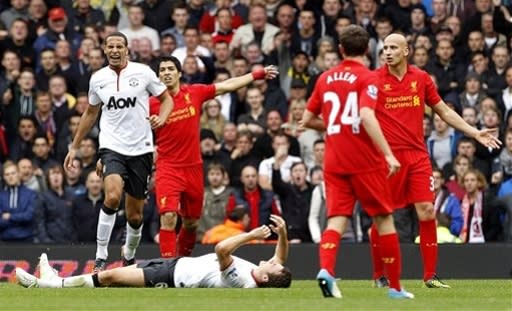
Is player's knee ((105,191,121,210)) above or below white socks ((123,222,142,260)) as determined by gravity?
above

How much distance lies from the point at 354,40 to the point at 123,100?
4.65m

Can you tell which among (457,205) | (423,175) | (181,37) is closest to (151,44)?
(181,37)

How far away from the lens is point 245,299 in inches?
626

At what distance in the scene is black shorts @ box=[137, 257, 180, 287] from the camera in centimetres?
1764

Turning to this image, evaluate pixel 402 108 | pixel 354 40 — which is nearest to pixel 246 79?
pixel 402 108

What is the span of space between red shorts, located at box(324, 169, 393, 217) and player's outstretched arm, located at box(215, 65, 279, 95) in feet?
14.3

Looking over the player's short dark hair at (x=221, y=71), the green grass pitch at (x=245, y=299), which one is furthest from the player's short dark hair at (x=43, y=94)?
the green grass pitch at (x=245, y=299)

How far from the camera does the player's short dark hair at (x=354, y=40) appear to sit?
15.5m

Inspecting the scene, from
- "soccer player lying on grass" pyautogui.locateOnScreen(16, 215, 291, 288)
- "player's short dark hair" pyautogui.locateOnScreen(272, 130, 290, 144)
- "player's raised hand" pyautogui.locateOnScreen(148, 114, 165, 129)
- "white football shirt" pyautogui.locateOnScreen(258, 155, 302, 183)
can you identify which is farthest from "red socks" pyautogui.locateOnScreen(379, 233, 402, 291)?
"player's short dark hair" pyautogui.locateOnScreen(272, 130, 290, 144)

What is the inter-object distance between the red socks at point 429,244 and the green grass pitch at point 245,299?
0.28m

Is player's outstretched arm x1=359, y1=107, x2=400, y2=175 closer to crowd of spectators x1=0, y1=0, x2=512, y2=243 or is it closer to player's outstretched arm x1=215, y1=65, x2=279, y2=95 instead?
player's outstretched arm x1=215, y1=65, x2=279, y2=95

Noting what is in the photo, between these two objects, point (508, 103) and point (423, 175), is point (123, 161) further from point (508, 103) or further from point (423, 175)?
point (508, 103)

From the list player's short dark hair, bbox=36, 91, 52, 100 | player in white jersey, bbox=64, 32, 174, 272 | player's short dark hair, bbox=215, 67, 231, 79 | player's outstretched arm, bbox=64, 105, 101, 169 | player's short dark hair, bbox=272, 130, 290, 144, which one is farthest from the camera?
player's short dark hair, bbox=215, 67, 231, 79

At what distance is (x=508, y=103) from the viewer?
26.2 meters
